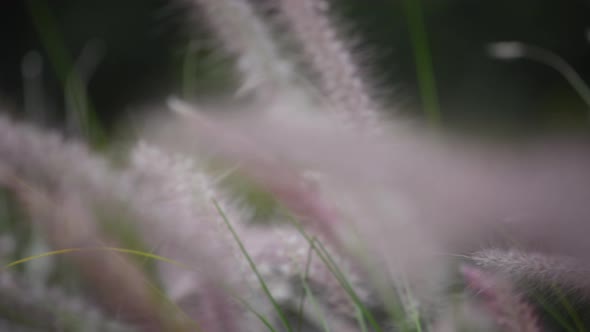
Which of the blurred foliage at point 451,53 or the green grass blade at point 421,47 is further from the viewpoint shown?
the blurred foliage at point 451,53

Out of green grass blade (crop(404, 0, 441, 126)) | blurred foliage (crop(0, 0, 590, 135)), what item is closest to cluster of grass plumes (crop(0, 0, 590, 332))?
green grass blade (crop(404, 0, 441, 126))

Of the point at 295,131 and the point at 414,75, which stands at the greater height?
the point at 414,75

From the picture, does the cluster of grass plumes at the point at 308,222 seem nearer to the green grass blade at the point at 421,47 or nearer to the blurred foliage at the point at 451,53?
the green grass blade at the point at 421,47

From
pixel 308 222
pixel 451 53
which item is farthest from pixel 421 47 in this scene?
pixel 451 53

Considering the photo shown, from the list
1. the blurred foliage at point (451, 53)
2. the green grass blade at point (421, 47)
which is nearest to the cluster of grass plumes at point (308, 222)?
the green grass blade at point (421, 47)

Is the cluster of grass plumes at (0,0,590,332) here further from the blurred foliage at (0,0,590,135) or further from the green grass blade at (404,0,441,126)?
the blurred foliage at (0,0,590,135)

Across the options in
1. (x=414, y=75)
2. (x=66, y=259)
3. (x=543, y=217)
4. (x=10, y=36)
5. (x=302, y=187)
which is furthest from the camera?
(x=10, y=36)

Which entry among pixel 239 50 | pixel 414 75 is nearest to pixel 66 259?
pixel 239 50

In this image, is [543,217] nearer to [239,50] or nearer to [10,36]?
[239,50]
